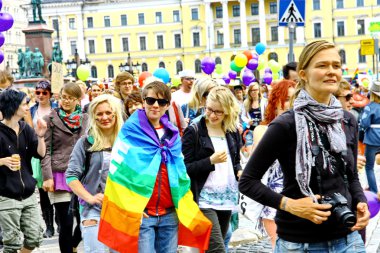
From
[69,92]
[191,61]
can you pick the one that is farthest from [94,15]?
[69,92]

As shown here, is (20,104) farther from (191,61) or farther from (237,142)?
→ (191,61)

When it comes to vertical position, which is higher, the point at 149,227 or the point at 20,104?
the point at 20,104

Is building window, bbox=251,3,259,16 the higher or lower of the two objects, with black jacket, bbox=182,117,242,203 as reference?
higher

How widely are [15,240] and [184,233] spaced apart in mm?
1873

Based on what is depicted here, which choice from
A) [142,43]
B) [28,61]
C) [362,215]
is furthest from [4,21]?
[142,43]

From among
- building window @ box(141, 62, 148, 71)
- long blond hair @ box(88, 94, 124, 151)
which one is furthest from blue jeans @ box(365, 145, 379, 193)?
building window @ box(141, 62, 148, 71)

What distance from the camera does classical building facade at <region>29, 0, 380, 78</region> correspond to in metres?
88.7

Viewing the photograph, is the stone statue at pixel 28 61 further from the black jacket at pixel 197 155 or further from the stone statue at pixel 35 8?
the black jacket at pixel 197 155

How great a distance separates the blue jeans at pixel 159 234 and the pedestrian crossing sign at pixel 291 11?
5.16 m

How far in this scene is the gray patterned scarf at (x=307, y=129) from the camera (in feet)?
10.8

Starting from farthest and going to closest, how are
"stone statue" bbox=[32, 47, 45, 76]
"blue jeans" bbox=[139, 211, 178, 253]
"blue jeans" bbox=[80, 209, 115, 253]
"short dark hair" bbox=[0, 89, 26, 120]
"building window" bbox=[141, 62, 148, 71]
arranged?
"building window" bbox=[141, 62, 148, 71] < "stone statue" bbox=[32, 47, 45, 76] < "short dark hair" bbox=[0, 89, 26, 120] < "blue jeans" bbox=[80, 209, 115, 253] < "blue jeans" bbox=[139, 211, 178, 253]

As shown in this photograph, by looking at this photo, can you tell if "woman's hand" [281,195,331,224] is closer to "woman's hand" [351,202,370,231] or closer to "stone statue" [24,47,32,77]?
"woman's hand" [351,202,370,231]

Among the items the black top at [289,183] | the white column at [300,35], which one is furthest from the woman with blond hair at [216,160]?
the white column at [300,35]

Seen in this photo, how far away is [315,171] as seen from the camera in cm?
333
